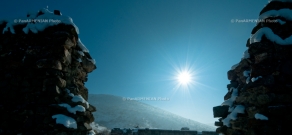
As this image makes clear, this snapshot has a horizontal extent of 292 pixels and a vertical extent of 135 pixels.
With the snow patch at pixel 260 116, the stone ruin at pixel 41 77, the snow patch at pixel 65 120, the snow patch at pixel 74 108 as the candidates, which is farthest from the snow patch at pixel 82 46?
the snow patch at pixel 260 116

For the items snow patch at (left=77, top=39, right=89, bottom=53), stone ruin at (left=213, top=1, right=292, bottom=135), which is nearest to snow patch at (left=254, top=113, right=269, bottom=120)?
stone ruin at (left=213, top=1, right=292, bottom=135)

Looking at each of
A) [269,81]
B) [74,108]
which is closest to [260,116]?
[269,81]

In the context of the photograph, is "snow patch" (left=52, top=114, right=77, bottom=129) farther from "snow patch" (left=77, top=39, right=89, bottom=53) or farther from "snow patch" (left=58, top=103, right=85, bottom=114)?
"snow patch" (left=77, top=39, right=89, bottom=53)

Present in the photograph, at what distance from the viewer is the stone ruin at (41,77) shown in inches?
148

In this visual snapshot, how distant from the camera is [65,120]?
3723mm

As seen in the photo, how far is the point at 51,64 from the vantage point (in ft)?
12.7

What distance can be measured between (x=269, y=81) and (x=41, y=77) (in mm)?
4248

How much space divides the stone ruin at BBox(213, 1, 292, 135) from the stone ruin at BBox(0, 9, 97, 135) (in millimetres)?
3243

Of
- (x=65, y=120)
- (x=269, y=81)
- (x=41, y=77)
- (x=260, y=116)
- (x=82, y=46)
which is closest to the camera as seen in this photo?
(x=260, y=116)

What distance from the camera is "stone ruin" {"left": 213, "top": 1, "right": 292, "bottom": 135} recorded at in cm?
334

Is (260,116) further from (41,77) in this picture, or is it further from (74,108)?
(41,77)

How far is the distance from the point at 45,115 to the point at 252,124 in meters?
3.76

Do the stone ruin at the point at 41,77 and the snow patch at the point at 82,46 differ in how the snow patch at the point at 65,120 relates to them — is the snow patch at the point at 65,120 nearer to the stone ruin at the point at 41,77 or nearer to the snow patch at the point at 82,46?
the stone ruin at the point at 41,77

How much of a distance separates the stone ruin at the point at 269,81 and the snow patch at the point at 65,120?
3216 mm
